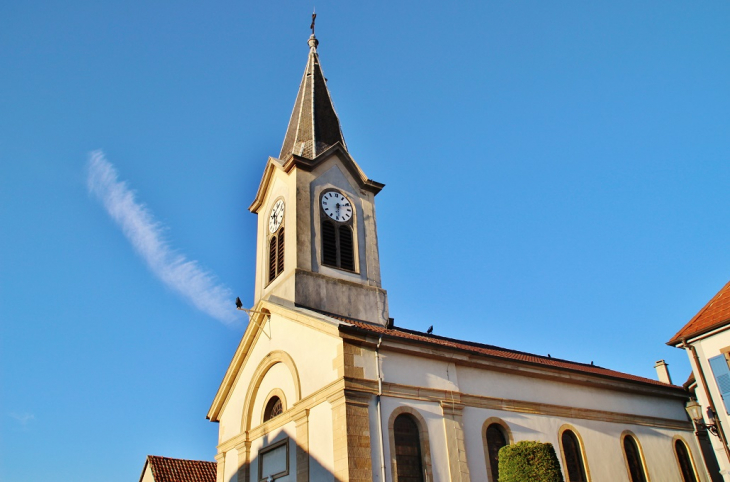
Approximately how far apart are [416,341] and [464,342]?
8.16 m

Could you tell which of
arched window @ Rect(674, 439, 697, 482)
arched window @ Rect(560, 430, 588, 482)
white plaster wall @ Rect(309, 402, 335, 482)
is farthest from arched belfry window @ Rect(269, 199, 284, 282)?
arched window @ Rect(674, 439, 697, 482)

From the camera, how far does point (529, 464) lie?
16266 mm

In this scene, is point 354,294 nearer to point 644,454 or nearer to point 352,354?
point 352,354

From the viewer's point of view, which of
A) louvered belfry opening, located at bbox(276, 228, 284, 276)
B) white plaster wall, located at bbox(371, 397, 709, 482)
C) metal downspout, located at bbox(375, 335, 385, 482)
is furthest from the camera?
louvered belfry opening, located at bbox(276, 228, 284, 276)

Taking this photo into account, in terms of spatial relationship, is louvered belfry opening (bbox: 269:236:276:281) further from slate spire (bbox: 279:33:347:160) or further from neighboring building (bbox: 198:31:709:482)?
slate spire (bbox: 279:33:347:160)

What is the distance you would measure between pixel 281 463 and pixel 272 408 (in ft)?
7.85

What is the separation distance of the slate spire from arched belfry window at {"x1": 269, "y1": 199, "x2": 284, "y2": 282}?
2.50 meters

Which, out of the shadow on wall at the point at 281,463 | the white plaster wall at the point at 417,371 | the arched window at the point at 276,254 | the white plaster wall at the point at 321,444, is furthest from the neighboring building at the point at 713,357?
the arched window at the point at 276,254

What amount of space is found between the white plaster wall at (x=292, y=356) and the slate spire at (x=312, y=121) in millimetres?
8729

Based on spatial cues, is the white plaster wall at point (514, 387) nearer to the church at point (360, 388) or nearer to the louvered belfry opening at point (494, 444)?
the church at point (360, 388)

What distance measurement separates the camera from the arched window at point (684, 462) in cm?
2480

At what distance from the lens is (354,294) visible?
83.7 ft

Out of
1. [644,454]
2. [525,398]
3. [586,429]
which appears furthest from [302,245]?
[644,454]

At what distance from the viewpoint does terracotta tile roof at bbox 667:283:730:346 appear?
70.6 feet
